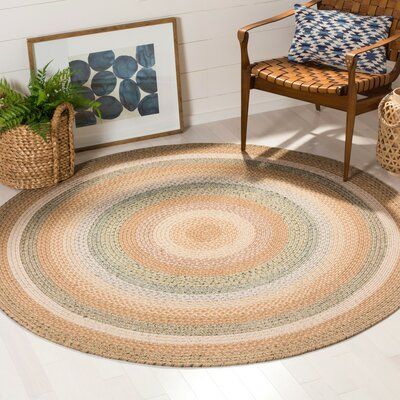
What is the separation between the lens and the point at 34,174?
150 inches

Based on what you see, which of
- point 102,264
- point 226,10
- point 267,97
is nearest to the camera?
point 102,264

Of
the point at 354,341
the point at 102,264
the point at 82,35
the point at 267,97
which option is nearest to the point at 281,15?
the point at 267,97

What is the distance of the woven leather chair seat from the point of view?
3.72 m

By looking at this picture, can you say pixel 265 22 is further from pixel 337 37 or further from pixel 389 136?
pixel 389 136

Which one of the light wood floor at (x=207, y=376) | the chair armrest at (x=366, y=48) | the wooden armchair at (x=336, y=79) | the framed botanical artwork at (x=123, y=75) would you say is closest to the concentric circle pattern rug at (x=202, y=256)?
the light wood floor at (x=207, y=376)

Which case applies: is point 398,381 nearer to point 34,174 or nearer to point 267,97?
point 34,174

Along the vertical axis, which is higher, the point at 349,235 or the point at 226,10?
the point at 226,10

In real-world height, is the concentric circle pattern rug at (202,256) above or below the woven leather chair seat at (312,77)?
below

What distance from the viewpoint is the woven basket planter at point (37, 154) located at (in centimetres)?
371

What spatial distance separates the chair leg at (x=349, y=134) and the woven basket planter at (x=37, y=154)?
4.06 feet

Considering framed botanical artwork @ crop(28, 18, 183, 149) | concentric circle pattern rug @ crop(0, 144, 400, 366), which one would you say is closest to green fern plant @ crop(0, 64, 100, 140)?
framed botanical artwork @ crop(28, 18, 183, 149)

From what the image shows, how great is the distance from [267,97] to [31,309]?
214 centimetres

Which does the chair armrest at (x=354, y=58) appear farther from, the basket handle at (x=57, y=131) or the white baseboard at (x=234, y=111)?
the basket handle at (x=57, y=131)

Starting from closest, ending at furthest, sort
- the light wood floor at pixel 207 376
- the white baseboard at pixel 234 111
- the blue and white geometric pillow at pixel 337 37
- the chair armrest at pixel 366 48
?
the light wood floor at pixel 207 376, the chair armrest at pixel 366 48, the blue and white geometric pillow at pixel 337 37, the white baseboard at pixel 234 111
